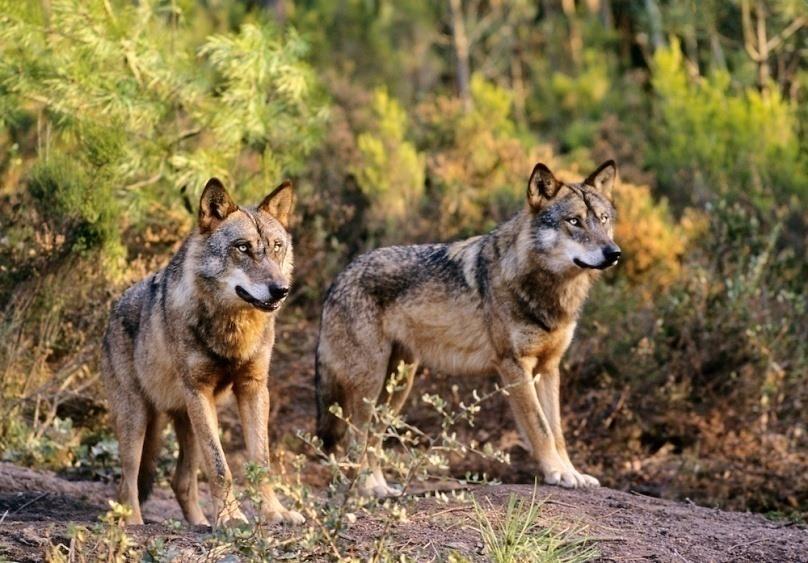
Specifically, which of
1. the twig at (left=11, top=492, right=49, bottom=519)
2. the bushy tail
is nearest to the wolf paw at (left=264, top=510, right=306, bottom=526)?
the bushy tail

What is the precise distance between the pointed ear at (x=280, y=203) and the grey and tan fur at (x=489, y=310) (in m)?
1.28

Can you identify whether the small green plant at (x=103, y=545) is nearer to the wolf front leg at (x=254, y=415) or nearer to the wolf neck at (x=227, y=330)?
the wolf front leg at (x=254, y=415)

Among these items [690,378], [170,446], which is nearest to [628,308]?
[690,378]

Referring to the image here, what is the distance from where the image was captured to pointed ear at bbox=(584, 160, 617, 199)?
7.59 metres

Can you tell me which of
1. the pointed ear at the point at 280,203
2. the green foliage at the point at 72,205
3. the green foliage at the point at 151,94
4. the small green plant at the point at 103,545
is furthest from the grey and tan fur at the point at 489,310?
the green foliage at the point at 151,94

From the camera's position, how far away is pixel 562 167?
48.5 feet

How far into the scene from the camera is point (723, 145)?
13609 mm

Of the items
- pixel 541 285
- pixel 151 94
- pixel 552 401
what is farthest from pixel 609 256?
pixel 151 94

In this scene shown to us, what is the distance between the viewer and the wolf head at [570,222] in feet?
23.7

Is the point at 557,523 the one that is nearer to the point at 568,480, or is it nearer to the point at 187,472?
the point at 568,480

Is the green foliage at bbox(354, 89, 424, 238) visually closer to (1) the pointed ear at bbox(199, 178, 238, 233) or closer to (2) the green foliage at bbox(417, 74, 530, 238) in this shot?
(2) the green foliage at bbox(417, 74, 530, 238)

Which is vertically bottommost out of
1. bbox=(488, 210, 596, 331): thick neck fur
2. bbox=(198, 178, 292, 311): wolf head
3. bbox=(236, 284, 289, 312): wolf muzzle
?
bbox=(488, 210, 596, 331): thick neck fur

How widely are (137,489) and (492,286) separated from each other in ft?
8.19

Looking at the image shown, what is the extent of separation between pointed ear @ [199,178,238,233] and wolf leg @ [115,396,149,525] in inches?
48.0
